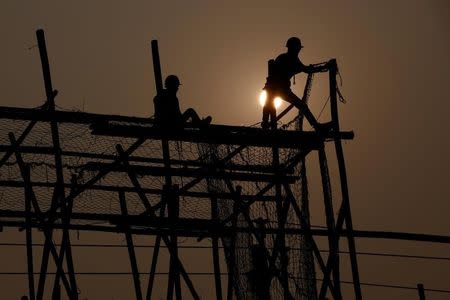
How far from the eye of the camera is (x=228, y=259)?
1315 cm

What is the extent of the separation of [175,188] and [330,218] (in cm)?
237

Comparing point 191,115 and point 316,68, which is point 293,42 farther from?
point 191,115

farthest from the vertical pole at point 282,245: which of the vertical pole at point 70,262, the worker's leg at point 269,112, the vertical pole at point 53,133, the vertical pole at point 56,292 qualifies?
the vertical pole at point 56,292

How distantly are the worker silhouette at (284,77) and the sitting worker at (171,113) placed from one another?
139cm

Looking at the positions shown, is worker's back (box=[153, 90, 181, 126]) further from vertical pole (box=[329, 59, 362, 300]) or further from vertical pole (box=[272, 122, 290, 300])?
vertical pole (box=[329, 59, 362, 300])

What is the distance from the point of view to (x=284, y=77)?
13.3m

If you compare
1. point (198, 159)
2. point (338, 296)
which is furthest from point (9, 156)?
point (338, 296)

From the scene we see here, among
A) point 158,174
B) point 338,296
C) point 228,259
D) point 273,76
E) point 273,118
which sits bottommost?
point 338,296

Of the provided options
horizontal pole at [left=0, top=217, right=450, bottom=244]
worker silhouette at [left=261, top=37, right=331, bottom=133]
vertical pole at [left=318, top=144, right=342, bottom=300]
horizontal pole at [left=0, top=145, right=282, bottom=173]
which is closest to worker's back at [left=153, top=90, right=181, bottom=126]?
horizontal pole at [left=0, top=145, right=282, bottom=173]

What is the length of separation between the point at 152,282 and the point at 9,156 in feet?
10.5

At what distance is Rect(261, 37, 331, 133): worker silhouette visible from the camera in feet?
43.0

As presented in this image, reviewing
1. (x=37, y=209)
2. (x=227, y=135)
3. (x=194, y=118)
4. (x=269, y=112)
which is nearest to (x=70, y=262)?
(x=37, y=209)

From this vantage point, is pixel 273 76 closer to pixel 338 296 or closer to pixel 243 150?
pixel 243 150

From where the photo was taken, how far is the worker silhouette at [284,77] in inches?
516
